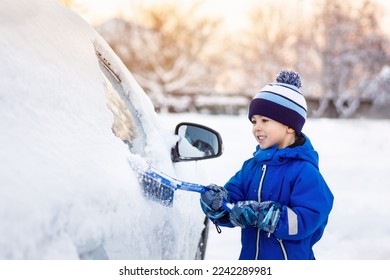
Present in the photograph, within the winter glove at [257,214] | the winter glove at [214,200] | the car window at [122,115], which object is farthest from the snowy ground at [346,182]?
the winter glove at [257,214]

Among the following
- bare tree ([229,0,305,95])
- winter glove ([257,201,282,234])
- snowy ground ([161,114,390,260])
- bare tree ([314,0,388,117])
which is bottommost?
winter glove ([257,201,282,234])

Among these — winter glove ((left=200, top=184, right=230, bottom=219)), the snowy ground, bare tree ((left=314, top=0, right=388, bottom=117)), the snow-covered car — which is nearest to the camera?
the snow-covered car

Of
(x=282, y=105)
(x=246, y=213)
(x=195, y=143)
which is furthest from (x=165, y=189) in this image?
(x=195, y=143)

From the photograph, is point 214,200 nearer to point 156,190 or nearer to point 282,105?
point 156,190

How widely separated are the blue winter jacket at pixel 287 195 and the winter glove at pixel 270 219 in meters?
0.02

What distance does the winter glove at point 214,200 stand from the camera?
2279mm

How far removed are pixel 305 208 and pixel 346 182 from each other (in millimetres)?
7540

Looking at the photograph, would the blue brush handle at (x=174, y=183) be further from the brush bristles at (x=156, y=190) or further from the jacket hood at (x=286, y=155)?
the jacket hood at (x=286, y=155)

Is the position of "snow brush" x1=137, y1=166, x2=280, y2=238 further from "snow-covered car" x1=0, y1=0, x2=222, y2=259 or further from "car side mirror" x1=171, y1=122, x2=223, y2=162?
"car side mirror" x1=171, y1=122, x2=223, y2=162

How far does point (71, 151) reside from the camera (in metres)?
1.64

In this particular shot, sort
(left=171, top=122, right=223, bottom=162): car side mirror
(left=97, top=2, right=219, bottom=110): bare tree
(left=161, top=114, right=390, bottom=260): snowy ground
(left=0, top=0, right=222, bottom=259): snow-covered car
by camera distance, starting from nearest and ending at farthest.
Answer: (left=0, top=0, right=222, bottom=259): snow-covered car
(left=171, top=122, right=223, bottom=162): car side mirror
(left=161, top=114, right=390, bottom=260): snowy ground
(left=97, top=2, right=219, bottom=110): bare tree

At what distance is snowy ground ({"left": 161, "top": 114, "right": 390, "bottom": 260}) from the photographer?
5.19 m

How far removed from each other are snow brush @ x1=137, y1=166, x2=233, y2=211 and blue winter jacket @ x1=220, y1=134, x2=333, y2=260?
19 cm

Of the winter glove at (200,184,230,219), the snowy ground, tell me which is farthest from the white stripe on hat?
the snowy ground
